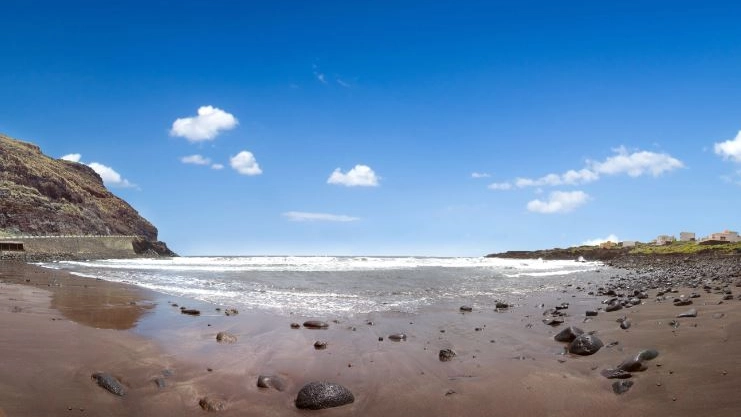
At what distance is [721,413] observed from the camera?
4.68 m

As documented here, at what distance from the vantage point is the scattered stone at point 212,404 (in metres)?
5.38

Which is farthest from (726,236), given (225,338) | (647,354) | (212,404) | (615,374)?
(212,404)

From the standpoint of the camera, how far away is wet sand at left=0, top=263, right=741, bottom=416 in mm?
5336

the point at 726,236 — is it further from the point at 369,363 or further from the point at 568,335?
the point at 369,363

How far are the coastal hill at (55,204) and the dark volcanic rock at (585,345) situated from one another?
80.2 metres

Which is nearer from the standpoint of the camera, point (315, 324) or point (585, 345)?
point (585, 345)

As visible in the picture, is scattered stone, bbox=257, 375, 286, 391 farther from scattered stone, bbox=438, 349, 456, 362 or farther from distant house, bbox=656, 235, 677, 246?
distant house, bbox=656, 235, 677, 246

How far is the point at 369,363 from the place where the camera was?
24.2 ft

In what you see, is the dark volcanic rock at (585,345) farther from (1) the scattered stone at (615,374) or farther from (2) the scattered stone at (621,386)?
(2) the scattered stone at (621,386)

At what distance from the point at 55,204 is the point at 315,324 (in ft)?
315

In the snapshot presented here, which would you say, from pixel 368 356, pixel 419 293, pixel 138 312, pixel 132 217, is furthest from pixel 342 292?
pixel 132 217

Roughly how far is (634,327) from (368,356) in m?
6.09

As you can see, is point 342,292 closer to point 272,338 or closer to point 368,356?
point 272,338

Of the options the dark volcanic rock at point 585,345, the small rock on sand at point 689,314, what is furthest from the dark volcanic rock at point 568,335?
the small rock on sand at point 689,314
